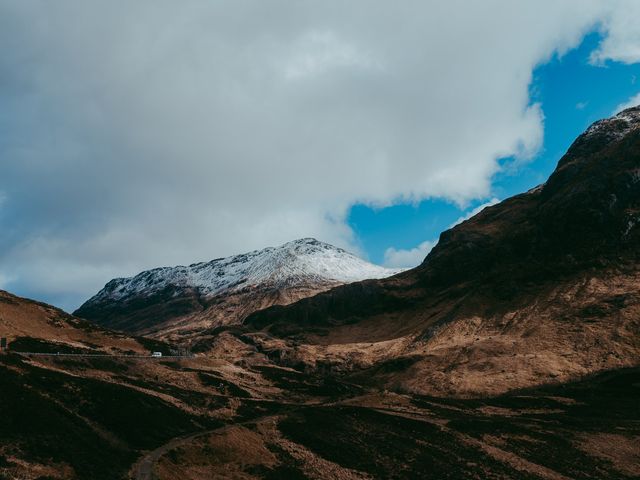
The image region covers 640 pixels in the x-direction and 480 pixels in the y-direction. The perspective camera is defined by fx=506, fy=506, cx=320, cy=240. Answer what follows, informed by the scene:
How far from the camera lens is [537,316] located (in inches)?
5635

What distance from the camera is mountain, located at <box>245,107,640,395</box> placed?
388ft

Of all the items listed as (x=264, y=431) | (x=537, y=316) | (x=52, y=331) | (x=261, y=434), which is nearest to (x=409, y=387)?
(x=537, y=316)

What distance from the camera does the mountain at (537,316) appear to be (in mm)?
118188

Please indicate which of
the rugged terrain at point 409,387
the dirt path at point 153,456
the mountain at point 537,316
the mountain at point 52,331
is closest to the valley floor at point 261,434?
the dirt path at point 153,456

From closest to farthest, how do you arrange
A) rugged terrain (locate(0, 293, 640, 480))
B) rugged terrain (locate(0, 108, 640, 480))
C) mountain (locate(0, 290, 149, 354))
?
rugged terrain (locate(0, 293, 640, 480)) < rugged terrain (locate(0, 108, 640, 480)) < mountain (locate(0, 290, 149, 354))

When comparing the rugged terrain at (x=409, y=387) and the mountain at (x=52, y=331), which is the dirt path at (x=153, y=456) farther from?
the mountain at (x=52, y=331)

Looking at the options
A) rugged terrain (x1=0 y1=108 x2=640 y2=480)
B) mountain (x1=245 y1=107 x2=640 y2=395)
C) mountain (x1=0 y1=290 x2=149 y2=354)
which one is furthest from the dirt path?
mountain (x1=245 y1=107 x2=640 y2=395)

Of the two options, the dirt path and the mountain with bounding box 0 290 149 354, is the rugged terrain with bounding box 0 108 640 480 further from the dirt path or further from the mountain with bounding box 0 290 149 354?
the mountain with bounding box 0 290 149 354

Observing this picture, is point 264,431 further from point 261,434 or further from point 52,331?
point 52,331

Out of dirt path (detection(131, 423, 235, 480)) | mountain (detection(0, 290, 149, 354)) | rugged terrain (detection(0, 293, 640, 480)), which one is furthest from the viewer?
mountain (detection(0, 290, 149, 354))

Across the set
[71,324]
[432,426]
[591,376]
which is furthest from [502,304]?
[71,324]

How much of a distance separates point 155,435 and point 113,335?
292ft

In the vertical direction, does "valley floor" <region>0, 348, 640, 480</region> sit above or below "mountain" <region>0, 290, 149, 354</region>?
below

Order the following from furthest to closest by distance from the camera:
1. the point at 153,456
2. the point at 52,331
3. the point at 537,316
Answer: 1. the point at 537,316
2. the point at 52,331
3. the point at 153,456
